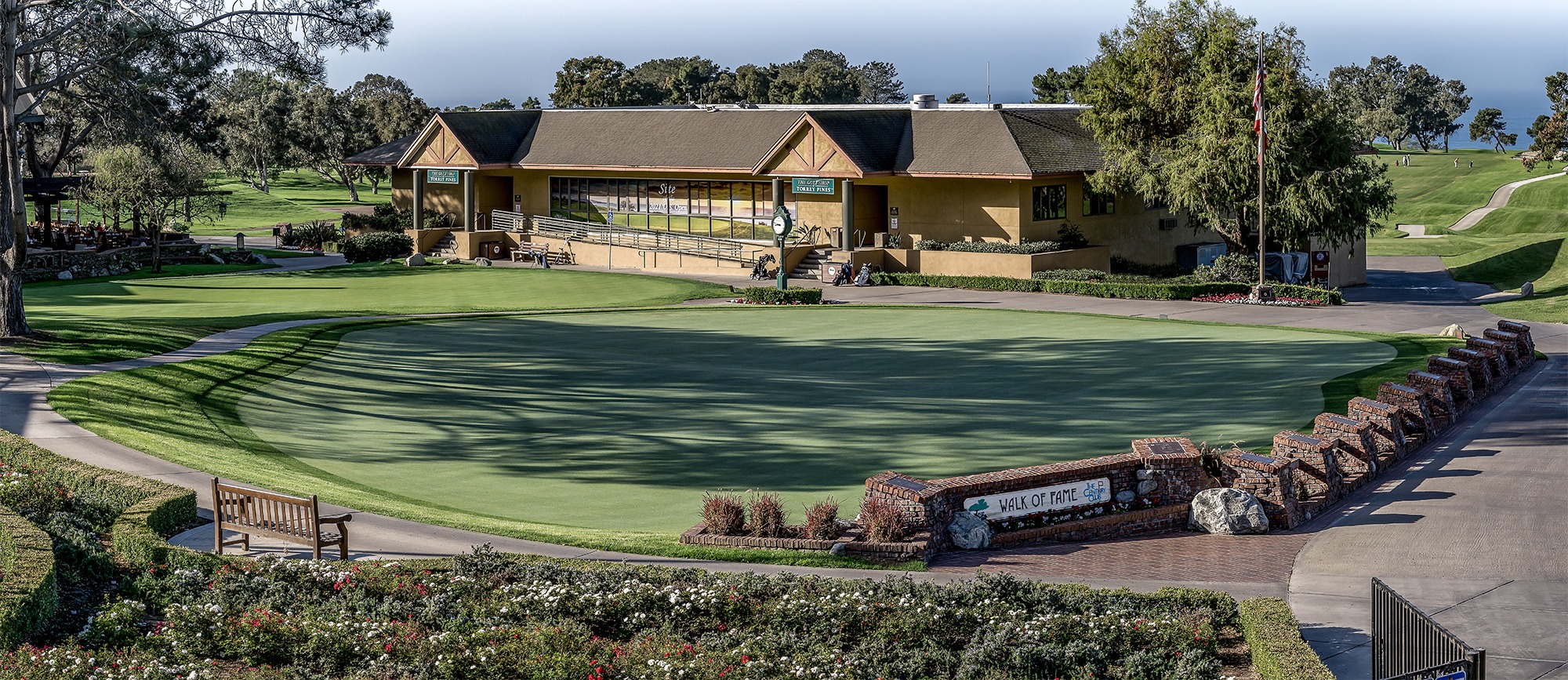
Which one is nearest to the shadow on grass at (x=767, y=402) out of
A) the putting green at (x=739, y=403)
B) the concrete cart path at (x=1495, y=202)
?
the putting green at (x=739, y=403)

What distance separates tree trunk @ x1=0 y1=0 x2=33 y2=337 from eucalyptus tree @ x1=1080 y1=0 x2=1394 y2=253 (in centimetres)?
3658

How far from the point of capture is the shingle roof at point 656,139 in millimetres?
60469

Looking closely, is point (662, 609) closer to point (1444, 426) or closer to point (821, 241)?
point (1444, 426)

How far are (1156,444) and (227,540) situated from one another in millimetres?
11112

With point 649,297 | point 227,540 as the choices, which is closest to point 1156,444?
point 227,540

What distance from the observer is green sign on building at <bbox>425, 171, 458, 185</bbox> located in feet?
214

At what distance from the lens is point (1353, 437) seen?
19172 millimetres

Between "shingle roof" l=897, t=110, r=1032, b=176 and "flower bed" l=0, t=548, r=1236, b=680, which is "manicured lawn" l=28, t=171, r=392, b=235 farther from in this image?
"flower bed" l=0, t=548, r=1236, b=680

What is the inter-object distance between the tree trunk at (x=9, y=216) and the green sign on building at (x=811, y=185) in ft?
105

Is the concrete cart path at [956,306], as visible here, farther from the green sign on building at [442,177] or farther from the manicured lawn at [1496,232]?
the green sign on building at [442,177]

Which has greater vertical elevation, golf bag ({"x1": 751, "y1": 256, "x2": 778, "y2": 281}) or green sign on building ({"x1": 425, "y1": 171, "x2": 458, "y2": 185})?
green sign on building ({"x1": 425, "y1": 171, "x2": 458, "y2": 185})

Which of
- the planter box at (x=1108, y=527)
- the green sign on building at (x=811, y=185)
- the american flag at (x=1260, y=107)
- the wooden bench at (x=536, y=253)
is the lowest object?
the planter box at (x=1108, y=527)

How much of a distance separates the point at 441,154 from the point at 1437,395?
5127cm

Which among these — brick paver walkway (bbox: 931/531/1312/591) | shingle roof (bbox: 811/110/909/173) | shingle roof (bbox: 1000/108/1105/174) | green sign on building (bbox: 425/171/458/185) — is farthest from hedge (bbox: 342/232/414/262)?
brick paver walkway (bbox: 931/531/1312/591)
